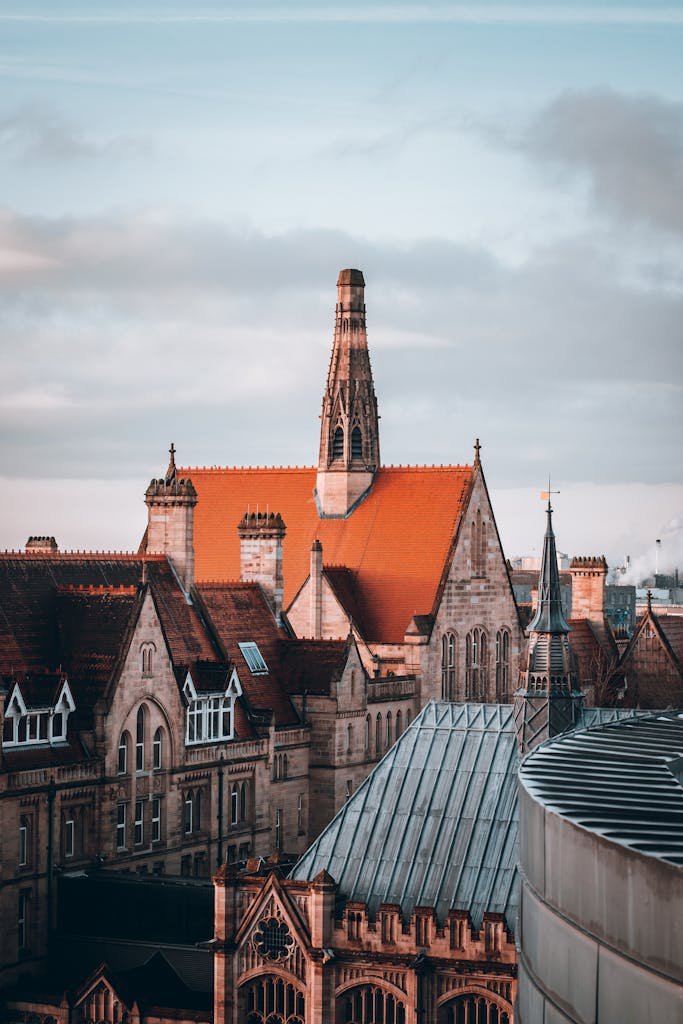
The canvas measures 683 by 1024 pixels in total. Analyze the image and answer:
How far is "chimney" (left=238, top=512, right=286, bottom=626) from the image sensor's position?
10138 centimetres

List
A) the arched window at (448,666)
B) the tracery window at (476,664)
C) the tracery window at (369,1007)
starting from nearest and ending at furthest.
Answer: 1. the tracery window at (369,1007)
2. the arched window at (448,666)
3. the tracery window at (476,664)

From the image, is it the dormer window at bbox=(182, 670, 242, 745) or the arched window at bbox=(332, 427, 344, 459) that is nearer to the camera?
the dormer window at bbox=(182, 670, 242, 745)

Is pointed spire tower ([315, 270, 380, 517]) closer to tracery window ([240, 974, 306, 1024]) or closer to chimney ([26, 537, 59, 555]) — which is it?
chimney ([26, 537, 59, 555])

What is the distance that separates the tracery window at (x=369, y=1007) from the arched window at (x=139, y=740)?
74.9 feet

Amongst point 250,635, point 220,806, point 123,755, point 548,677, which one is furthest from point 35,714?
point 250,635

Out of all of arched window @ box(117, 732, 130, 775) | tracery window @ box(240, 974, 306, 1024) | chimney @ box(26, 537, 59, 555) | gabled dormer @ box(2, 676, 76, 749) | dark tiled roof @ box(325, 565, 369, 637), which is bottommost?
tracery window @ box(240, 974, 306, 1024)

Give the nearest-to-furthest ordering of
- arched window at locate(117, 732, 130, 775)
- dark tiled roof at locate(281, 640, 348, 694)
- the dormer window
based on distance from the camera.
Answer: arched window at locate(117, 732, 130, 775) < the dormer window < dark tiled roof at locate(281, 640, 348, 694)

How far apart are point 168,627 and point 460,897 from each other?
31.8 meters

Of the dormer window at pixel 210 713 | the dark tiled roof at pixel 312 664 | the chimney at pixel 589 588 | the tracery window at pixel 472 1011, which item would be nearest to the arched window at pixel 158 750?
the dormer window at pixel 210 713

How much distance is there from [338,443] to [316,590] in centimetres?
1288

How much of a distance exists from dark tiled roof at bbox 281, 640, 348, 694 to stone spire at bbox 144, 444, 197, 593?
702cm

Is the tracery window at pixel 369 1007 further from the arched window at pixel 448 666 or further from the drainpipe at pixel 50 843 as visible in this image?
the arched window at pixel 448 666

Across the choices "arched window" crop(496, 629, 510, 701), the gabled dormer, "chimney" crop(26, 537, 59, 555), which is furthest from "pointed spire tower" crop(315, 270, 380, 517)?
the gabled dormer

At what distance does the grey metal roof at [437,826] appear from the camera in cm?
6038
